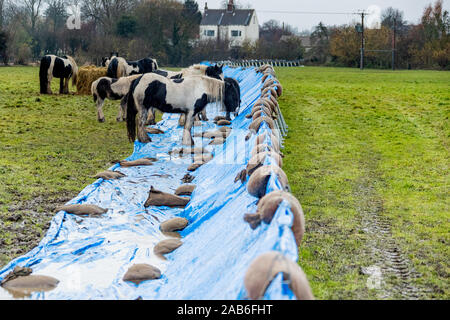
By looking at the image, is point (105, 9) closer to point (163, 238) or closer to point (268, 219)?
point (163, 238)

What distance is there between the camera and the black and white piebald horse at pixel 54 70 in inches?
855

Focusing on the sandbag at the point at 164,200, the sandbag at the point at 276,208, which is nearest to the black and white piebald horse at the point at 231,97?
the sandbag at the point at 164,200

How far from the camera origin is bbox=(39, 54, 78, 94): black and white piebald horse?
855 inches

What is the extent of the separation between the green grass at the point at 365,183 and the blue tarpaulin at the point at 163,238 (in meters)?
0.94

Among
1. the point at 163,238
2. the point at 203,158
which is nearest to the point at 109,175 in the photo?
the point at 203,158

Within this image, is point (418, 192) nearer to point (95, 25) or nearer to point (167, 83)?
point (167, 83)

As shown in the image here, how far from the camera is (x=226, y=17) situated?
78312 mm

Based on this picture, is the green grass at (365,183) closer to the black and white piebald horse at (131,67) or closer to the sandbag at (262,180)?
the sandbag at (262,180)

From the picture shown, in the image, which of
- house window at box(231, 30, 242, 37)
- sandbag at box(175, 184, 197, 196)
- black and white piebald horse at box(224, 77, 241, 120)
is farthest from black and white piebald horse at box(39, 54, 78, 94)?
house window at box(231, 30, 242, 37)

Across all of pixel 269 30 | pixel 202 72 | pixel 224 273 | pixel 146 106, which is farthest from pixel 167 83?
pixel 269 30

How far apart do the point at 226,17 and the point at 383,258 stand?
248 feet

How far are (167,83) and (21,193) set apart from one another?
4.40m

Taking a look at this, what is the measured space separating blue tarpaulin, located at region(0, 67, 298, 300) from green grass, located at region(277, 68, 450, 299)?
942 mm

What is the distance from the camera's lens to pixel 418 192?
8141mm
